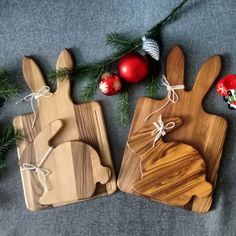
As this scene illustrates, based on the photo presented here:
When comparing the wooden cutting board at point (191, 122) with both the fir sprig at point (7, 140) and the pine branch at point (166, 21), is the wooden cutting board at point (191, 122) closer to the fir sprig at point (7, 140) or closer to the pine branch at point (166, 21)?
the pine branch at point (166, 21)

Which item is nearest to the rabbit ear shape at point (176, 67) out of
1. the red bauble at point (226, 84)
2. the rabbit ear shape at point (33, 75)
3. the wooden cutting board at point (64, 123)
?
the red bauble at point (226, 84)

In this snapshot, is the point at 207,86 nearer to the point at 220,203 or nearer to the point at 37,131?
the point at 220,203

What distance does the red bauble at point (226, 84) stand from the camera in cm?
97

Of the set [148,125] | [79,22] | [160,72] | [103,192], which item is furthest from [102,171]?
[79,22]

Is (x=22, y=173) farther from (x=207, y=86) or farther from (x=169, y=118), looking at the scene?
(x=207, y=86)

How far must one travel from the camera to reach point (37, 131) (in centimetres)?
104

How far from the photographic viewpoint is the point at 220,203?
0.99 metres

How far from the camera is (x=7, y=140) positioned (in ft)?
3.37

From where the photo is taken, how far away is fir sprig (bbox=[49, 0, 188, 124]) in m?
1.02

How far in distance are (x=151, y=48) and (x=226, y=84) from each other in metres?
0.22

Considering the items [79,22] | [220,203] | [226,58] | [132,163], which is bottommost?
[220,203]

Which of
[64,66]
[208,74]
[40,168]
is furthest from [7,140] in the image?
[208,74]

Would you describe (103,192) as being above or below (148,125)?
below

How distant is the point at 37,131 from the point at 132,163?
0.28 meters
